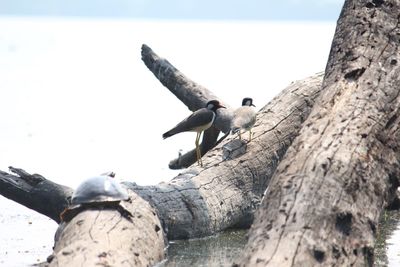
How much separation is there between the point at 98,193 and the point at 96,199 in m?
0.07

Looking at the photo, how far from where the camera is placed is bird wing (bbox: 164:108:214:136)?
11789 mm

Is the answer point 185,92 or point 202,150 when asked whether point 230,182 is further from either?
point 185,92

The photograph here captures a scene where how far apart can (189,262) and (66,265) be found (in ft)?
7.53

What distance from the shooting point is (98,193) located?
8.31 m

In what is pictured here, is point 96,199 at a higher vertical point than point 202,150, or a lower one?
higher

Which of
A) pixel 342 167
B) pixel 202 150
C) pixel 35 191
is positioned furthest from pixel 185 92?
pixel 342 167

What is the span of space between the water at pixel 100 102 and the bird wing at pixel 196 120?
1.16 meters

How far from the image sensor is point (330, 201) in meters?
6.80

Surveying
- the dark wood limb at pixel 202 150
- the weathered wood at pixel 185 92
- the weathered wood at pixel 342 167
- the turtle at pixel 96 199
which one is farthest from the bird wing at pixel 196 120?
the turtle at pixel 96 199

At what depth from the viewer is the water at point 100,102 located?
13.1m

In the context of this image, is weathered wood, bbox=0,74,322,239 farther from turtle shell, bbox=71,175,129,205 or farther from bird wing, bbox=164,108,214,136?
turtle shell, bbox=71,175,129,205

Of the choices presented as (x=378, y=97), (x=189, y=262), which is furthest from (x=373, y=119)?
(x=189, y=262)

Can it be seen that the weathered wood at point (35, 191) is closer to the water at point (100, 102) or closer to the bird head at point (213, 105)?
the water at point (100, 102)

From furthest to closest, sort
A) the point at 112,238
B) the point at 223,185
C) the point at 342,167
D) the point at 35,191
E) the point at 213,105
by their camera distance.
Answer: the point at 213,105 < the point at 223,185 < the point at 35,191 < the point at 112,238 < the point at 342,167
